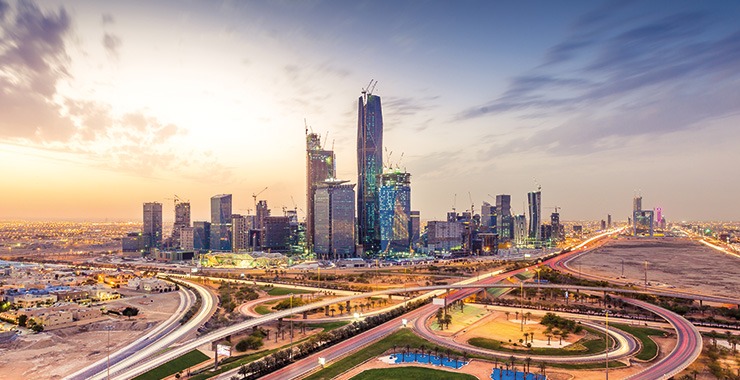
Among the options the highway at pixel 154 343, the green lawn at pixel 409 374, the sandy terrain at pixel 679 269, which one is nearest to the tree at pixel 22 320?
A: the highway at pixel 154 343

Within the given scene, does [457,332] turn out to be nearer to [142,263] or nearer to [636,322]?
[636,322]

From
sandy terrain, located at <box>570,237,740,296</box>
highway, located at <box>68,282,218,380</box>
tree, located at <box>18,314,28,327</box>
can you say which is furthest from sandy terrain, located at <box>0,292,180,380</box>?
sandy terrain, located at <box>570,237,740,296</box>

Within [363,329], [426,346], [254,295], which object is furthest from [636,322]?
[254,295]

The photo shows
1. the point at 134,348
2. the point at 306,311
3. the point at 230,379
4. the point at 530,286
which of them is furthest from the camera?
the point at 530,286

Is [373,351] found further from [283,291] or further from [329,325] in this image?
[283,291]

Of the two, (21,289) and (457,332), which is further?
(21,289)

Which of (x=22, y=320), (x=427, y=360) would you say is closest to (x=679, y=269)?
(x=427, y=360)
